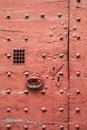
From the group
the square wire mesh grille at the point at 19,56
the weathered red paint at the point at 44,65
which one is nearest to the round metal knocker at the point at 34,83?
the weathered red paint at the point at 44,65

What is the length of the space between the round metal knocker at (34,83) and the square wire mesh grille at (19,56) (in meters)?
0.27

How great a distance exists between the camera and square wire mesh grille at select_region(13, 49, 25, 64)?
526 cm

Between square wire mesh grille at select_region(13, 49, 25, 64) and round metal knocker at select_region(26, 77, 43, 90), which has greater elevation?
square wire mesh grille at select_region(13, 49, 25, 64)

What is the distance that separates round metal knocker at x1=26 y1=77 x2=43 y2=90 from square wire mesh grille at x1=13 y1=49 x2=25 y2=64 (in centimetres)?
27

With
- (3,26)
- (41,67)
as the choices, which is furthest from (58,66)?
(3,26)

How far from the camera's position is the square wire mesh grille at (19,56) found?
526 cm

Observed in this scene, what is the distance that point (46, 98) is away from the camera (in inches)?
200

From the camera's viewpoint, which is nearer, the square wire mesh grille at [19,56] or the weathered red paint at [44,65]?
the weathered red paint at [44,65]

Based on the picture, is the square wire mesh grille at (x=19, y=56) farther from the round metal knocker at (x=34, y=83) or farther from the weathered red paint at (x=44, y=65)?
the round metal knocker at (x=34, y=83)

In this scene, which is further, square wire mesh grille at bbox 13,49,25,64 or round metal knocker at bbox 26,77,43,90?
square wire mesh grille at bbox 13,49,25,64

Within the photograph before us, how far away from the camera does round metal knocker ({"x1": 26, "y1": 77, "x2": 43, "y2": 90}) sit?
5.11 meters

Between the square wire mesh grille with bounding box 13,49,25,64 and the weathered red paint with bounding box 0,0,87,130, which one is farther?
the square wire mesh grille with bounding box 13,49,25,64

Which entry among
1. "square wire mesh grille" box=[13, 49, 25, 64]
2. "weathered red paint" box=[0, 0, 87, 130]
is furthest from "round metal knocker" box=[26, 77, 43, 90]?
"square wire mesh grille" box=[13, 49, 25, 64]

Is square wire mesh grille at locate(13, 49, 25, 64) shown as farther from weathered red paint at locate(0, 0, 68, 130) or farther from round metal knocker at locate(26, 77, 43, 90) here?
round metal knocker at locate(26, 77, 43, 90)
